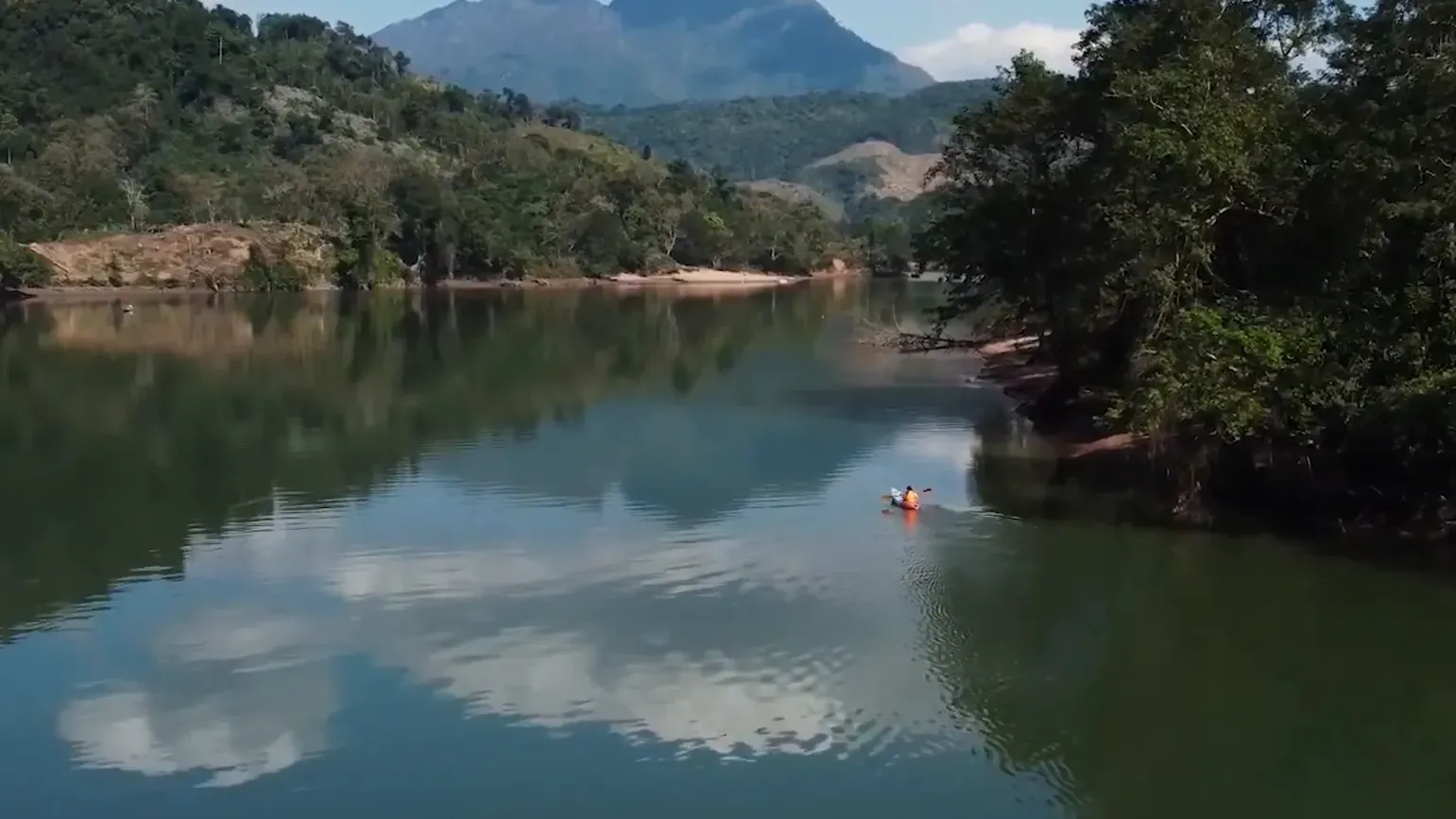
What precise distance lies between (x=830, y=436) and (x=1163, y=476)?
30.6 ft

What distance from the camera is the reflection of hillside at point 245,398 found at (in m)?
24.7

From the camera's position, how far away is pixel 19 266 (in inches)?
3406

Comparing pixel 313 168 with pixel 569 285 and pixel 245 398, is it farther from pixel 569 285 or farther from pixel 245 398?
pixel 245 398

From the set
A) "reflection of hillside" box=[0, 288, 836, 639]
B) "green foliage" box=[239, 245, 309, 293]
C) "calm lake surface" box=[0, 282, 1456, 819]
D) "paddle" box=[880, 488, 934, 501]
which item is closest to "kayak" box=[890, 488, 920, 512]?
"paddle" box=[880, 488, 934, 501]

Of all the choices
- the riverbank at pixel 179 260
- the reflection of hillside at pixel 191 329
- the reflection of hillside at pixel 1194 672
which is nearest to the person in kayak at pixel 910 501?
the reflection of hillside at pixel 1194 672

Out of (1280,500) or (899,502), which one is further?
(899,502)

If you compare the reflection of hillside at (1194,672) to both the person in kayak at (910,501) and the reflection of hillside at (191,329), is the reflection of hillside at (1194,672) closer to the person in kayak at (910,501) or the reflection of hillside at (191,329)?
the person in kayak at (910,501)

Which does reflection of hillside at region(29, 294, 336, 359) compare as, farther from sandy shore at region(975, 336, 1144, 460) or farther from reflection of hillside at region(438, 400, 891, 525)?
sandy shore at region(975, 336, 1144, 460)

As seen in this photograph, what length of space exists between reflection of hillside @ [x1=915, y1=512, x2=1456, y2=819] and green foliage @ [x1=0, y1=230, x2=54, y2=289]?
78.5m

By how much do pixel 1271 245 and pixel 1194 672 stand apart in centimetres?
1062

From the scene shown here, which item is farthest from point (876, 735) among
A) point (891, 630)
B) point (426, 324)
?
point (426, 324)

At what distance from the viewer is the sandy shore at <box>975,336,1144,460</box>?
30938mm

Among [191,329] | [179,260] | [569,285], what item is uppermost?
[179,260]

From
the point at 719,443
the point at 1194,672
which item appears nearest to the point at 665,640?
the point at 1194,672
